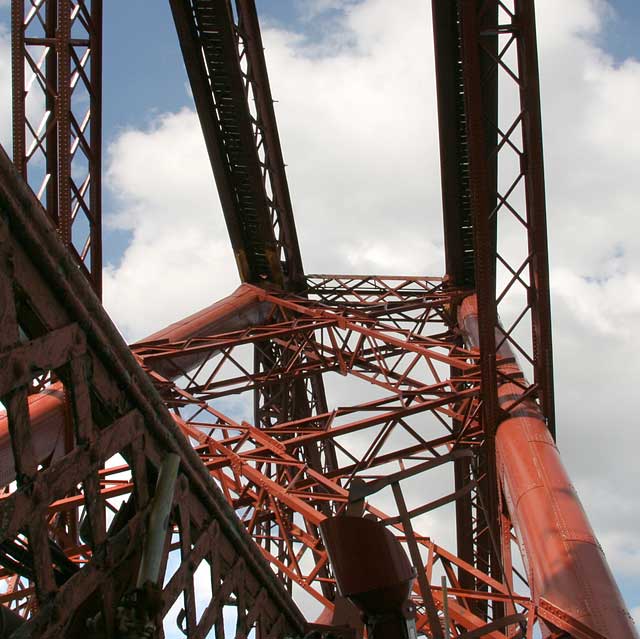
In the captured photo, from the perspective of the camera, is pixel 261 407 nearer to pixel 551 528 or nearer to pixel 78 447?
pixel 551 528

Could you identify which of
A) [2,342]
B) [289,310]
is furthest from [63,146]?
[289,310]

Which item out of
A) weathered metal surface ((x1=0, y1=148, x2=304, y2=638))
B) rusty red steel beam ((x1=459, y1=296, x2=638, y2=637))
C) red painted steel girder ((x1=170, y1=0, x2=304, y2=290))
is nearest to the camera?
weathered metal surface ((x1=0, y1=148, x2=304, y2=638))

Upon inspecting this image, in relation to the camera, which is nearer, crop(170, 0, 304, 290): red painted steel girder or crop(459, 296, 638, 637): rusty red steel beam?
crop(459, 296, 638, 637): rusty red steel beam

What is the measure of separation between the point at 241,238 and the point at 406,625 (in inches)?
500

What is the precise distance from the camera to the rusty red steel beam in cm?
708

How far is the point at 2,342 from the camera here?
284cm

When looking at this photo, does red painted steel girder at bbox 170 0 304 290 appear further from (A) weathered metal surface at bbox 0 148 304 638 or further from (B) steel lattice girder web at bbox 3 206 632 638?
(A) weathered metal surface at bbox 0 148 304 638

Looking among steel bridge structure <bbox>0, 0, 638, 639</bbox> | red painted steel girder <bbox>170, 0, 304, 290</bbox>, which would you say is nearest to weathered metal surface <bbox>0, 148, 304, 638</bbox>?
steel bridge structure <bbox>0, 0, 638, 639</bbox>

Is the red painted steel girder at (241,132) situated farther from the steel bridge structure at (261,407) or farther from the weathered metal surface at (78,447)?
the weathered metal surface at (78,447)

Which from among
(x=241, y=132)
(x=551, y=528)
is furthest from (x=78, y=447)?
(x=241, y=132)

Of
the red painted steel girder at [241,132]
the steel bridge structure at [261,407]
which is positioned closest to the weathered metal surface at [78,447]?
the steel bridge structure at [261,407]

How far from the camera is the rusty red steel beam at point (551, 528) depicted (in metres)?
7.08

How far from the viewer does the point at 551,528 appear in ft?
26.3

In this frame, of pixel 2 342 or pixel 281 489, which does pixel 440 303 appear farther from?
pixel 2 342
